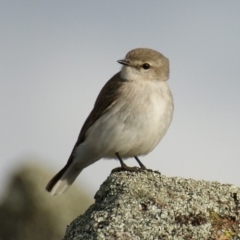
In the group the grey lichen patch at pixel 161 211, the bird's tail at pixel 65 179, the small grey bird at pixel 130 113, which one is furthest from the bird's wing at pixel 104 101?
the grey lichen patch at pixel 161 211

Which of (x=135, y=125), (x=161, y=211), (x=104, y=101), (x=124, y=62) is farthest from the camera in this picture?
(x=124, y=62)

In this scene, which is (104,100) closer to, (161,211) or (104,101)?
(104,101)

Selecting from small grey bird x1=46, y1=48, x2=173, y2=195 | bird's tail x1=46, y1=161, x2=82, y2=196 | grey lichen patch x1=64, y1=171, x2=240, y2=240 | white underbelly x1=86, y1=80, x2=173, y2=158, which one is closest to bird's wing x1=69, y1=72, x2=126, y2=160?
small grey bird x1=46, y1=48, x2=173, y2=195

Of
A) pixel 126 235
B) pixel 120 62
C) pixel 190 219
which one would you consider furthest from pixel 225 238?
pixel 120 62

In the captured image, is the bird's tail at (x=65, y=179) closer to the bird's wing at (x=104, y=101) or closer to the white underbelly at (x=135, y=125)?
the bird's wing at (x=104, y=101)

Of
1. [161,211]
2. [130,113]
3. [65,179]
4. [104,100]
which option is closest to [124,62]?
[104,100]

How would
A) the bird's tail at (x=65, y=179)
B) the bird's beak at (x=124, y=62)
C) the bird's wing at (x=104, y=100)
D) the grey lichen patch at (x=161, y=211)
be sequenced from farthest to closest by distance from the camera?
the bird's tail at (x=65, y=179) < the bird's beak at (x=124, y=62) < the bird's wing at (x=104, y=100) < the grey lichen patch at (x=161, y=211)
